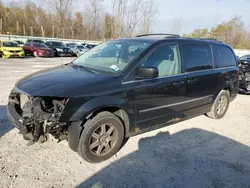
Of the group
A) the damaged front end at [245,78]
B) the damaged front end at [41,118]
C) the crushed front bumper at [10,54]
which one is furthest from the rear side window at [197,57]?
the crushed front bumper at [10,54]

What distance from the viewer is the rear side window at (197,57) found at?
403cm

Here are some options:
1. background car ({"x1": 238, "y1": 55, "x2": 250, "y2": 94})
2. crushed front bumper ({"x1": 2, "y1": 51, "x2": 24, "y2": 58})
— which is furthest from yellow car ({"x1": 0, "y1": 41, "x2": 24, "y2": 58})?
background car ({"x1": 238, "y1": 55, "x2": 250, "y2": 94})

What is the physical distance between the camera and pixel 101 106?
296 cm

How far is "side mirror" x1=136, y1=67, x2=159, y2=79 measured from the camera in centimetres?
317

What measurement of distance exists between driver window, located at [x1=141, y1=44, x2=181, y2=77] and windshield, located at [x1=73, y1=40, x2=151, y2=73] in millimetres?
219

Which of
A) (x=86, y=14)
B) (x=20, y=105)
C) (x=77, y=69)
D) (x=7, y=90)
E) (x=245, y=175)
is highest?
(x=86, y=14)

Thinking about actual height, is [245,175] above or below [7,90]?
below

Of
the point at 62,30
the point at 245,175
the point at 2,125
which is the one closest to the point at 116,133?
the point at 245,175

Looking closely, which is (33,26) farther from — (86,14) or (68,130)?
(68,130)

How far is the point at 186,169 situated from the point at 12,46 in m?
18.2

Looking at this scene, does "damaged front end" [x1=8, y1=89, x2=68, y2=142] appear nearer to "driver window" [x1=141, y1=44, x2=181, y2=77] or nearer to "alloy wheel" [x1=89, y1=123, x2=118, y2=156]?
"alloy wheel" [x1=89, y1=123, x2=118, y2=156]

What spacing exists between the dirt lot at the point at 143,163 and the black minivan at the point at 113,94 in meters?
0.28

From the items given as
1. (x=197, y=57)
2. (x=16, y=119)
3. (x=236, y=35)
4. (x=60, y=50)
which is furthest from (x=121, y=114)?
(x=236, y=35)

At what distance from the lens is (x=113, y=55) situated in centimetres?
382
